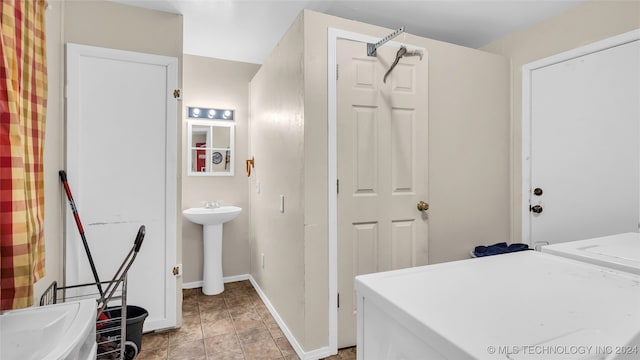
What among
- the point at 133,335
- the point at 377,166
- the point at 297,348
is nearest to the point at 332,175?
the point at 377,166

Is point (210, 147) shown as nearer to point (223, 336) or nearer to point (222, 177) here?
point (222, 177)

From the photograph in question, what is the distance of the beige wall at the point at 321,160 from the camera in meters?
1.97

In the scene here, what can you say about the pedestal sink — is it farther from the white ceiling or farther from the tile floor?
the white ceiling

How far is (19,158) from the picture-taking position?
1.16m

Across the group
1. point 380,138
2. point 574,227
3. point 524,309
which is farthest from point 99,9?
point 574,227

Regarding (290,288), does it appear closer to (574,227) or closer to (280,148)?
(280,148)

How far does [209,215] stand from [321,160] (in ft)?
4.68

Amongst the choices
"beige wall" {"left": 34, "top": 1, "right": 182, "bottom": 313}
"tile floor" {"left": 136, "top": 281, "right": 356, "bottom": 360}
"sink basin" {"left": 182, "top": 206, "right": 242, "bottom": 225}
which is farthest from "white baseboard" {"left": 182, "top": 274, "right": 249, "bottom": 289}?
"beige wall" {"left": 34, "top": 1, "right": 182, "bottom": 313}

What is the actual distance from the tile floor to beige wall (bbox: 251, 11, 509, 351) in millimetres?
164

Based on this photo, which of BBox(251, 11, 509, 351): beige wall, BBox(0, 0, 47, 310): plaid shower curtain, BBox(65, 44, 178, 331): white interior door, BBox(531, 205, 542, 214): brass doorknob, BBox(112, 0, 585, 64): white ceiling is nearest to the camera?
BBox(0, 0, 47, 310): plaid shower curtain

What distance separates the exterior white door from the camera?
206cm

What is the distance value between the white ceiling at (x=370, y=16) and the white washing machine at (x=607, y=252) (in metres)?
1.81

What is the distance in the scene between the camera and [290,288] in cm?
221

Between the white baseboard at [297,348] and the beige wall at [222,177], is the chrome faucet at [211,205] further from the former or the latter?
the white baseboard at [297,348]
